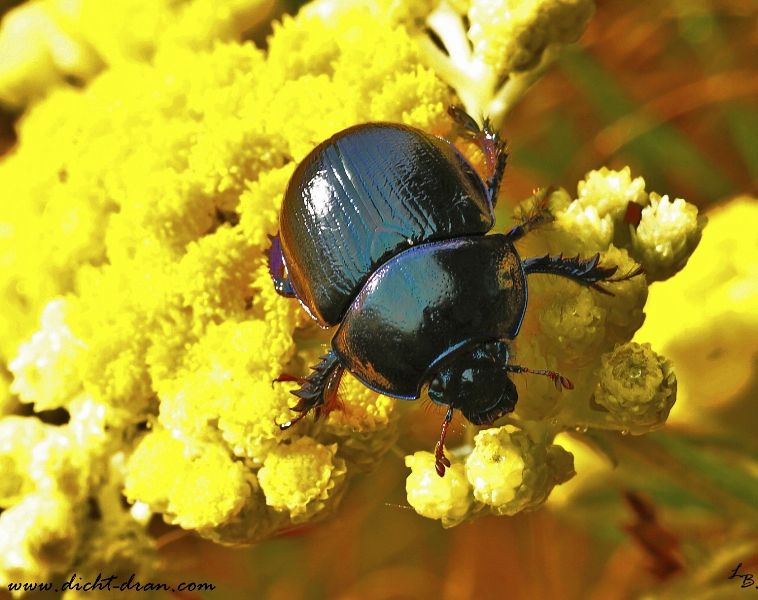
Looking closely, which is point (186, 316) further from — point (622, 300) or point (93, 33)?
point (93, 33)

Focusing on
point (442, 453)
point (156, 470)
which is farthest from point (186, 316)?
point (442, 453)

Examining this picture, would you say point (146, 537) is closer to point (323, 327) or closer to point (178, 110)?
point (323, 327)

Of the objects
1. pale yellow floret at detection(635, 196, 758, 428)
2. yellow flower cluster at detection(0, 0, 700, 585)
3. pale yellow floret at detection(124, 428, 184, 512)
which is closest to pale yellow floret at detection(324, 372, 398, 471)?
yellow flower cluster at detection(0, 0, 700, 585)

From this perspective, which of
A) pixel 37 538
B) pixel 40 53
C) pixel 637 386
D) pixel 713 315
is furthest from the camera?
pixel 40 53

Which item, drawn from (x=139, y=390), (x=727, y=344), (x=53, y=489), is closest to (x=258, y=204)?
(x=139, y=390)

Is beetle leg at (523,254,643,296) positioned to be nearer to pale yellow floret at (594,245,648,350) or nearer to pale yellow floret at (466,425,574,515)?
pale yellow floret at (594,245,648,350)

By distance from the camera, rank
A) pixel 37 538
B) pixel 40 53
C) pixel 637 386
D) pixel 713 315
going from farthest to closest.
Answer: pixel 40 53 → pixel 713 315 → pixel 37 538 → pixel 637 386
